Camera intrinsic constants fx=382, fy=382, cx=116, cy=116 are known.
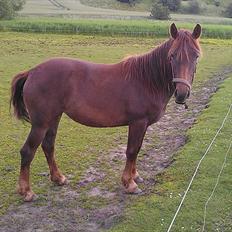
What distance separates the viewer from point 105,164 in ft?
22.7

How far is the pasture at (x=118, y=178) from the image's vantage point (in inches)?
197

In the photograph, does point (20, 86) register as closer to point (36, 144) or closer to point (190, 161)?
point (36, 144)

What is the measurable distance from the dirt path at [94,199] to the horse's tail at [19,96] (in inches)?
48.9

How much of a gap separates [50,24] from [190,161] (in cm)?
2696

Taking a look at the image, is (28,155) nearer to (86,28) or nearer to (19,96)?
(19,96)

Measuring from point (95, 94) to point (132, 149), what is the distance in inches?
38.7

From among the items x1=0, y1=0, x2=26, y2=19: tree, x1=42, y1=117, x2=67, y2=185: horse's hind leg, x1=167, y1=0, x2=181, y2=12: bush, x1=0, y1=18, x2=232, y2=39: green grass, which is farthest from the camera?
x1=167, y1=0, x2=181, y2=12: bush

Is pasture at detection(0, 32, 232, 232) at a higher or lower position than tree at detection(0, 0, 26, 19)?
lower

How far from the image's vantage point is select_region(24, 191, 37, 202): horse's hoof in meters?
5.48

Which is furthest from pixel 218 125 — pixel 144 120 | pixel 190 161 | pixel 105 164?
pixel 144 120

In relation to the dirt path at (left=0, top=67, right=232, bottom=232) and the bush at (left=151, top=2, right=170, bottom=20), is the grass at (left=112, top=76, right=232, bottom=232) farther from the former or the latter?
the bush at (left=151, top=2, right=170, bottom=20)

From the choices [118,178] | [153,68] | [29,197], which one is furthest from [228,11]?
[29,197]

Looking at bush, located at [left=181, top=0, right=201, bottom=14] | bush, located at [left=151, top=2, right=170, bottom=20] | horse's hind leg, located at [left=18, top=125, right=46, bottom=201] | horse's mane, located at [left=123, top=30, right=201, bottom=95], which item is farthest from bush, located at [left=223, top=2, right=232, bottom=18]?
horse's hind leg, located at [left=18, top=125, right=46, bottom=201]

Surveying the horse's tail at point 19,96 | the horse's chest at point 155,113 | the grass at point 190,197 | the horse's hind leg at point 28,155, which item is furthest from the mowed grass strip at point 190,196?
the horse's tail at point 19,96
